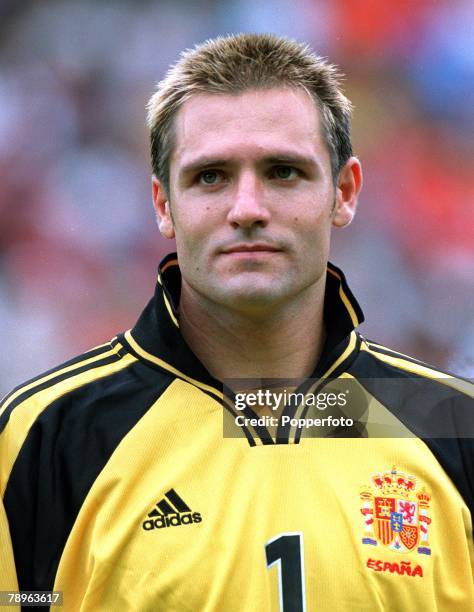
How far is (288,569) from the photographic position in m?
1.45

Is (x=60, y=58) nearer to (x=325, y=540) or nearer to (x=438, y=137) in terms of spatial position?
(x=438, y=137)

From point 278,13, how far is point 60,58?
1029 mm

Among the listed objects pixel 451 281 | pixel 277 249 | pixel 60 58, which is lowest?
pixel 277 249

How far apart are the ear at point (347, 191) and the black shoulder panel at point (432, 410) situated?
283mm

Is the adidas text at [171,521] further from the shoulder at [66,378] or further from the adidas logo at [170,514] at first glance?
the shoulder at [66,378]

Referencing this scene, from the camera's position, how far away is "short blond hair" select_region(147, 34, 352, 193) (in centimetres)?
166

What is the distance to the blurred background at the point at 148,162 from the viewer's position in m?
3.77

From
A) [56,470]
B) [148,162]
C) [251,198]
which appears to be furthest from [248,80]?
[148,162]

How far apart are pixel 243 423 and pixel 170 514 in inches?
8.5

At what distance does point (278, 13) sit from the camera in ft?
13.1

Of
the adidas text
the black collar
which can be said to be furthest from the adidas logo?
the black collar

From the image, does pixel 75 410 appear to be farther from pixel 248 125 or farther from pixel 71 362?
pixel 248 125

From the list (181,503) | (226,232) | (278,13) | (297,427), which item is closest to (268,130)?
(226,232)

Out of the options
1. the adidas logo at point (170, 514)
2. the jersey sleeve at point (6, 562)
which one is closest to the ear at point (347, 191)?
the adidas logo at point (170, 514)
